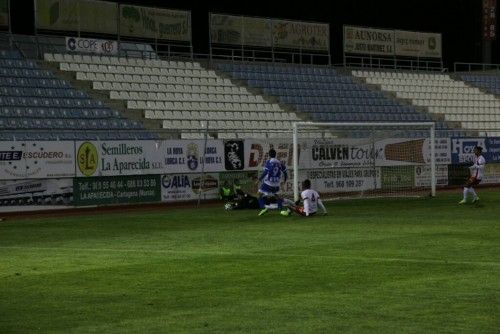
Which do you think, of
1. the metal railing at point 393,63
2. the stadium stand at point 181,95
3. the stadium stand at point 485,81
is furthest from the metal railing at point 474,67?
the stadium stand at point 181,95

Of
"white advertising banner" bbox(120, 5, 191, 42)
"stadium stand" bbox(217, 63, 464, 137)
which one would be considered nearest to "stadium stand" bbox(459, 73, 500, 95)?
"stadium stand" bbox(217, 63, 464, 137)

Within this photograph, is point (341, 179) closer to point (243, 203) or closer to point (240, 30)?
point (243, 203)

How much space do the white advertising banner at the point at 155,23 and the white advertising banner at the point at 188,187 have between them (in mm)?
10049

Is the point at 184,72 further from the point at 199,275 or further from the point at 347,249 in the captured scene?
the point at 199,275

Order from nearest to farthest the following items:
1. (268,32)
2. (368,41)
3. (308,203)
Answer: (308,203) < (268,32) < (368,41)

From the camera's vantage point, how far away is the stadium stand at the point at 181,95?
37.9 metres

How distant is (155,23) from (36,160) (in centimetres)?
1433

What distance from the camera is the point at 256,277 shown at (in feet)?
44.9

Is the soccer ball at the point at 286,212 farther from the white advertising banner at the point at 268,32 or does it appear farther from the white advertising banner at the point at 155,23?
the white advertising banner at the point at 268,32

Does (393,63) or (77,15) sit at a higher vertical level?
(77,15)

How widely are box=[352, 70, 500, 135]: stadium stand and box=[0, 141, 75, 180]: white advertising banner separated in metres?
22.8

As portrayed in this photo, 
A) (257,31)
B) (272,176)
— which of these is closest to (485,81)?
(257,31)

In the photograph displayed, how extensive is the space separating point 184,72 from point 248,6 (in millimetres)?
9429

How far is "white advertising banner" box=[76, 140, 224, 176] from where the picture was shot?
31234 millimetres
